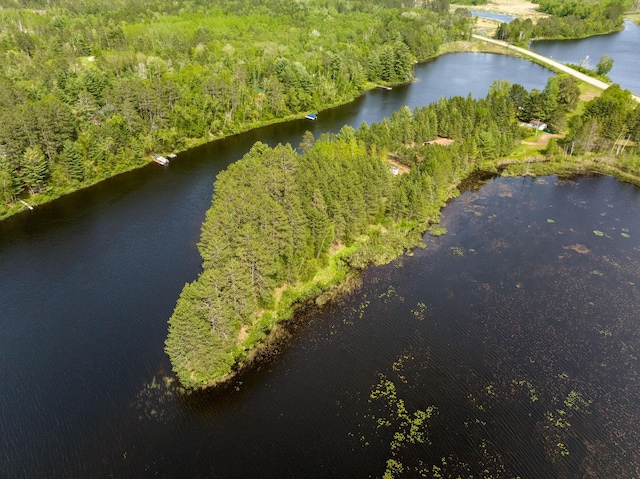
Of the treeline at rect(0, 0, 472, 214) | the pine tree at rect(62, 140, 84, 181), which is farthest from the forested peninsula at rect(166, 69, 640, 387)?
the treeline at rect(0, 0, 472, 214)

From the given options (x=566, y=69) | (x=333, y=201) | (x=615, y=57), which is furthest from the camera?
(x=615, y=57)

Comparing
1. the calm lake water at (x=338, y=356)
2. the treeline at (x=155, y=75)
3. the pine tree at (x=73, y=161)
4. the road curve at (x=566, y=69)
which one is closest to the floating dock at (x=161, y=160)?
the treeline at (x=155, y=75)

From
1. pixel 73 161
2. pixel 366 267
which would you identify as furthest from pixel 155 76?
pixel 366 267

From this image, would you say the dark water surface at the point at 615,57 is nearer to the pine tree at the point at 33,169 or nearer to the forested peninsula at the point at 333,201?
the forested peninsula at the point at 333,201

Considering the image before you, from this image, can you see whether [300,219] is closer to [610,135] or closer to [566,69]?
[610,135]

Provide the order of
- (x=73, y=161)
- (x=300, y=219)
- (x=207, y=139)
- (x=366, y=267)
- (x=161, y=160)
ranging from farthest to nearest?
(x=207, y=139)
(x=161, y=160)
(x=73, y=161)
(x=366, y=267)
(x=300, y=219)

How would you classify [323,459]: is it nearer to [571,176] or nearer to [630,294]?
[630,294]
